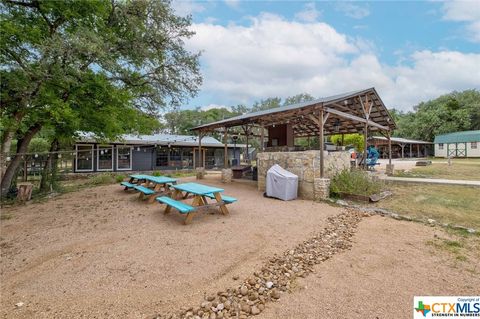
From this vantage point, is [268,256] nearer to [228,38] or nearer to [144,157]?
[228,38]

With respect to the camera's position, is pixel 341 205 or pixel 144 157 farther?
pixel 144 157

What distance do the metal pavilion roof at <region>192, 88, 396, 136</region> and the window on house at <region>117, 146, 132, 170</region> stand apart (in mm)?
6651

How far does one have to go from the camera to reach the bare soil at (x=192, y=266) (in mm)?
2305

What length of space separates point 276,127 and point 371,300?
11.4 meters

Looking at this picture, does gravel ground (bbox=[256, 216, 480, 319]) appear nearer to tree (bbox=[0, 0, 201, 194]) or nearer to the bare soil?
the bare soil

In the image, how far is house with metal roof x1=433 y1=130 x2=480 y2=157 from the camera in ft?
85.6

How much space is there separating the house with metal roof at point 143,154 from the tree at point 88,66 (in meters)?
4.70

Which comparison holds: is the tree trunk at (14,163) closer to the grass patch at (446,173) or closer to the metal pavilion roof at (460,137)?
the grass patch at (446,173)

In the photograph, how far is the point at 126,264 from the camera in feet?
10.2

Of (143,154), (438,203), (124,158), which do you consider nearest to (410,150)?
(438,203)

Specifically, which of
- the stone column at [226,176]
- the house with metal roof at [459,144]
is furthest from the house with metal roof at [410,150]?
the stone column at [226,176]

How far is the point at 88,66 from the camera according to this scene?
6.59 metres

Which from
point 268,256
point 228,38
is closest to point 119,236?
point 268,256

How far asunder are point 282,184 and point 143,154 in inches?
500
